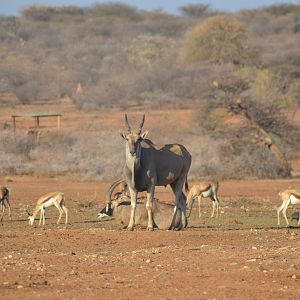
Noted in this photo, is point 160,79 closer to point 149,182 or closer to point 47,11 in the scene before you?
point 149,182

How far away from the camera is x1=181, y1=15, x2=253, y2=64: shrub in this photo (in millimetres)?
61844

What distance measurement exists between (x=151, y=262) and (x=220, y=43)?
167 ft

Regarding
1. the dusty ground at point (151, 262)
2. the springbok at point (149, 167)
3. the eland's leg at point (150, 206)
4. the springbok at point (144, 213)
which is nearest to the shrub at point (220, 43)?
the dusty ground at point (151, 262)

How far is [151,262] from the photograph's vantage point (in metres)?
12.1

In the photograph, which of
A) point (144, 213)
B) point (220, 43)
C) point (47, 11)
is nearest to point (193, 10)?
point (47, 11)

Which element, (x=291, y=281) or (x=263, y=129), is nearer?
(x=291, y=281)

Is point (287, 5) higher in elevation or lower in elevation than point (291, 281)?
higher

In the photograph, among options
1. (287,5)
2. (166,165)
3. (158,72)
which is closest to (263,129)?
(166,165)

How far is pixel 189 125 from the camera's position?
3959cm

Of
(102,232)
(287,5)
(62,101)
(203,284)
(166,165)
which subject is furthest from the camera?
(287,5)

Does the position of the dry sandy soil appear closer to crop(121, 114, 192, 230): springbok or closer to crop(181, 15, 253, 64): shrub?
crop(121, 114, 192, 230): springbok

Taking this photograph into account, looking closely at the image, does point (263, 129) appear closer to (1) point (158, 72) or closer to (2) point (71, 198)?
(2) point (71, 198)

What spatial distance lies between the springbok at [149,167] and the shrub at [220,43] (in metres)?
44.1

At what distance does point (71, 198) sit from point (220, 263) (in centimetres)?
1403
